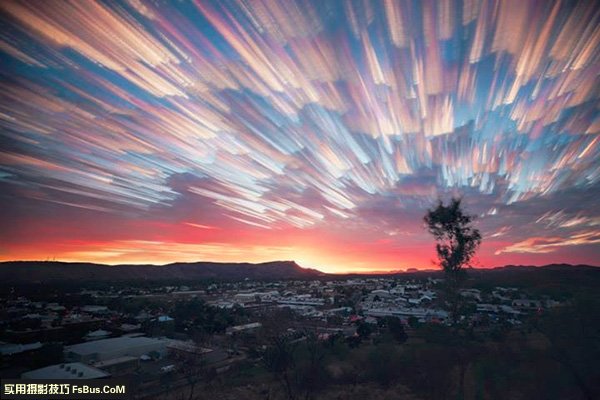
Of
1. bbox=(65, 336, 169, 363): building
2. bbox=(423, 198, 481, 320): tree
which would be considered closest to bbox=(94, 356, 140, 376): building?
bbox=(65, 336, 169, 363): building

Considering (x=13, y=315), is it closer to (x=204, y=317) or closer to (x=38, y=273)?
(x=204, y=317)

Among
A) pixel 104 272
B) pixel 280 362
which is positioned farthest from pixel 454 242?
pixel 104 272

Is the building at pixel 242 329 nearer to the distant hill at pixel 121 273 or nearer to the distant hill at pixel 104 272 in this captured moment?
the distant hill at pixel 121 273

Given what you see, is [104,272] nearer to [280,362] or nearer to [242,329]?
[242,329]

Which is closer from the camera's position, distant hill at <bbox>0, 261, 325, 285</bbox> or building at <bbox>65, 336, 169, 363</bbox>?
building at <bbox>65, 336, 169, 363</bbox>

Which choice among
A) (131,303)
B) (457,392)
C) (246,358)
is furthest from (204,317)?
(457,392)

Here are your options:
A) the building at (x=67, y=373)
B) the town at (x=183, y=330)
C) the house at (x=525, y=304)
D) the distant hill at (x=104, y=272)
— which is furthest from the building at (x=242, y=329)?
the distant hill at (x=104, y=272)

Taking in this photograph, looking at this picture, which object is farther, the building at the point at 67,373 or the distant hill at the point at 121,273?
the distant hill at the point at 121,273

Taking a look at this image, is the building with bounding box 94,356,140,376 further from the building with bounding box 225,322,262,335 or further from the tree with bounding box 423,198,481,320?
the tree with bounding box 423,198,481,320
